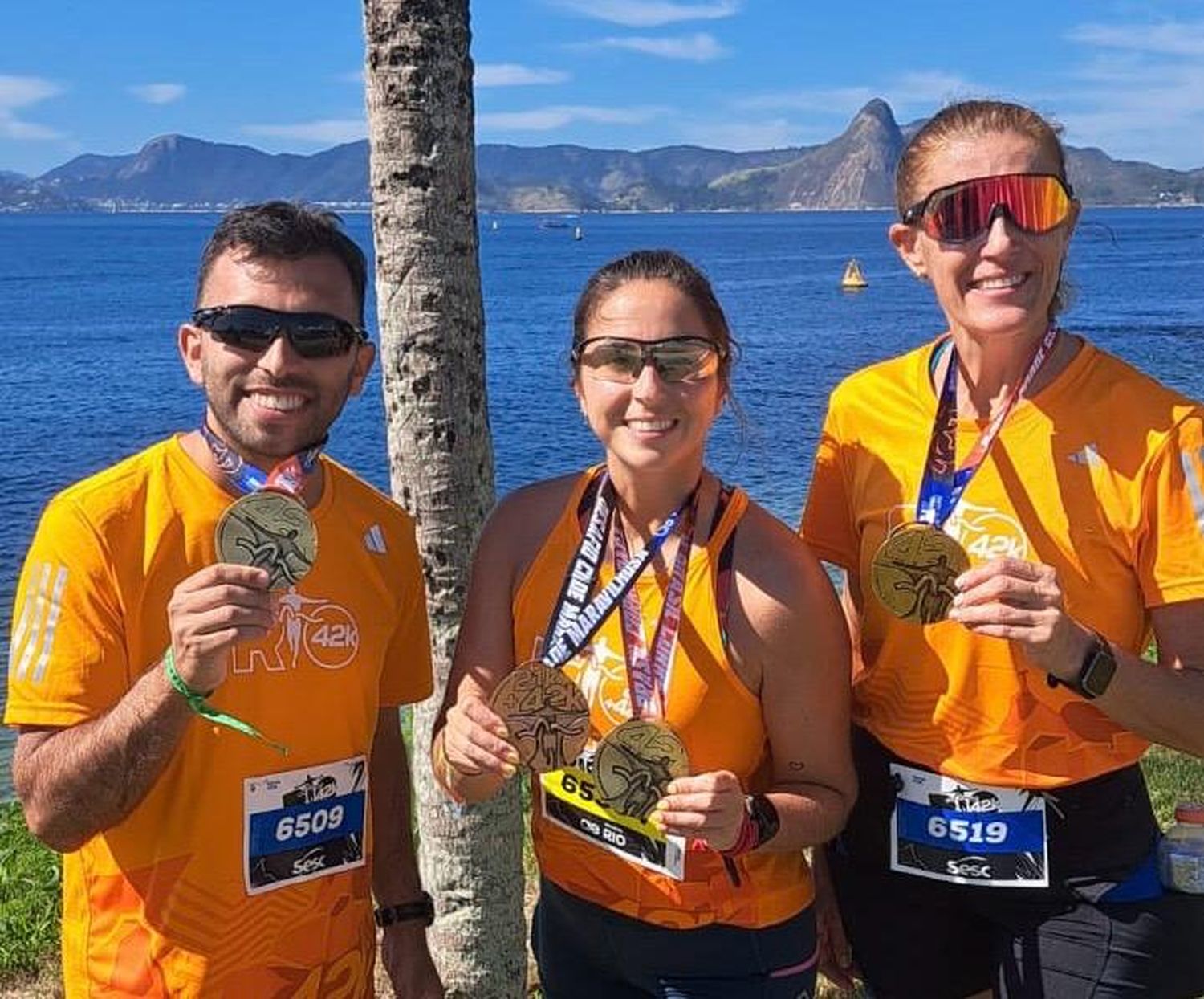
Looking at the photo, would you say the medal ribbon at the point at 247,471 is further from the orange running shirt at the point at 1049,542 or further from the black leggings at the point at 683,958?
the orange running shirt at the point at 1049,542

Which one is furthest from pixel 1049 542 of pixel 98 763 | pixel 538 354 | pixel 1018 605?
pixel 538 354

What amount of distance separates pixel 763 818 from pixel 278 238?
183 cm

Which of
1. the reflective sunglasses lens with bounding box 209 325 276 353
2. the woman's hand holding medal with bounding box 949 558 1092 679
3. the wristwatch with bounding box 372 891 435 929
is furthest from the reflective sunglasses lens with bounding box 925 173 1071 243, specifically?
the wristwatch with bounding box 372 891 435 929

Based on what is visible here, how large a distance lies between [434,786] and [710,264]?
329ft

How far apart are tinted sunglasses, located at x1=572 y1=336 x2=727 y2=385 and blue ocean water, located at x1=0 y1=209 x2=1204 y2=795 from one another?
0.39 meters

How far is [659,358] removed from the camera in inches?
124

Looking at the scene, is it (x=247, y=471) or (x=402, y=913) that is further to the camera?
(x=402, y=913)

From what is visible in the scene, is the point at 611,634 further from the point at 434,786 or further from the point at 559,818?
the point at 434,786

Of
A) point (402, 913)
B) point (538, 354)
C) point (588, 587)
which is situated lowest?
point (538, 354)

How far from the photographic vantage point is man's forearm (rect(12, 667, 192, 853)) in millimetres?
2693

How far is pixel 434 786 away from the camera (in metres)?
4.58

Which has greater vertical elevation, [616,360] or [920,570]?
[616,360]

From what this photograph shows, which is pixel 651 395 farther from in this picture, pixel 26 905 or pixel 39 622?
pixel 26 905

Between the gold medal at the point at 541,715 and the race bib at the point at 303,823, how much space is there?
0.43 meters
